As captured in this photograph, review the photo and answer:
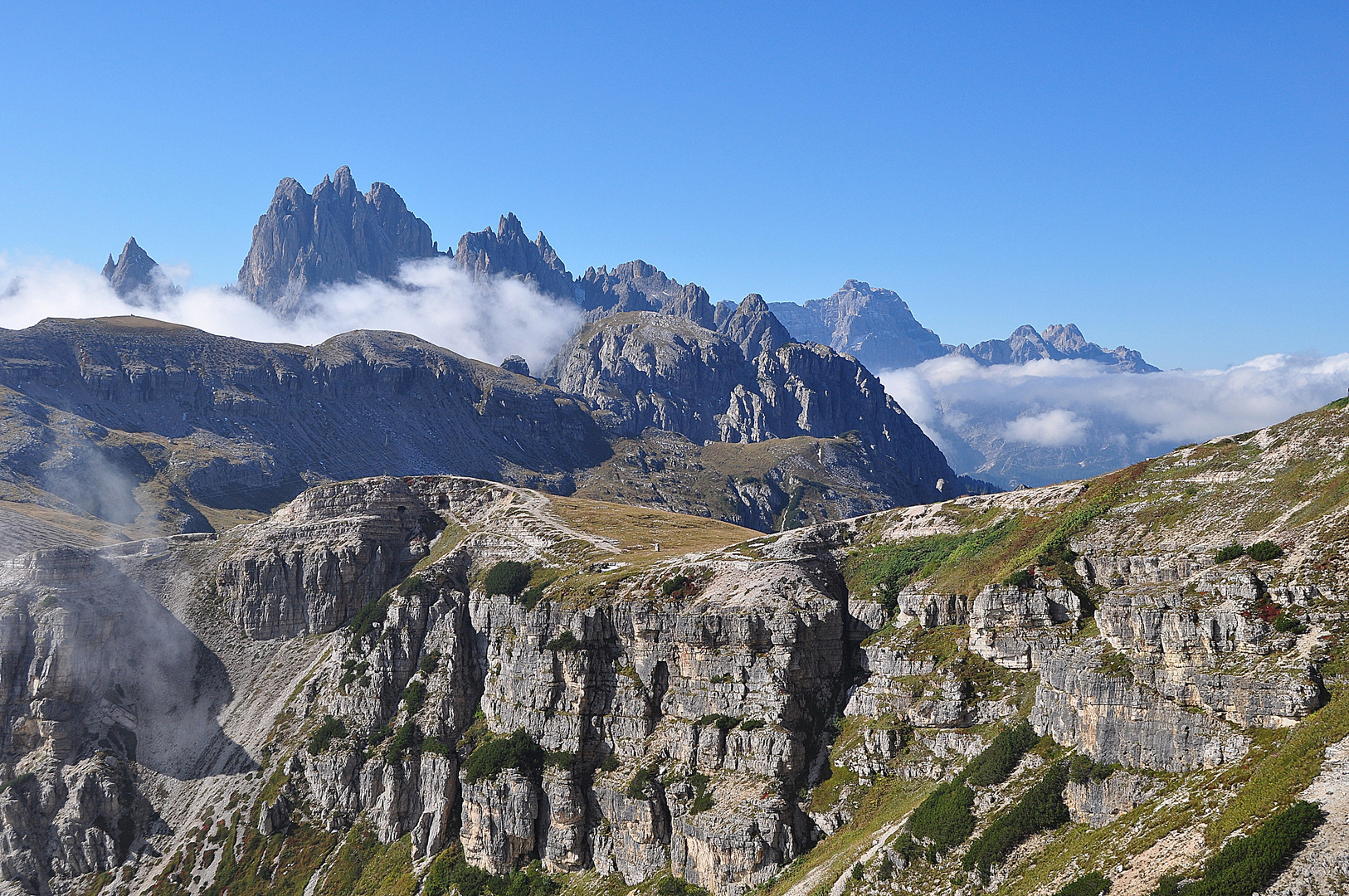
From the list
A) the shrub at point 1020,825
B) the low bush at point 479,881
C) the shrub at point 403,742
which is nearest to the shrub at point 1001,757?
the shrub at point 1020,825

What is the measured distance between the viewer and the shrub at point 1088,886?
185ft

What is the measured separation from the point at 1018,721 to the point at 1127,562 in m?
18.6

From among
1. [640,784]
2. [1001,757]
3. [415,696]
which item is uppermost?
[415,696]

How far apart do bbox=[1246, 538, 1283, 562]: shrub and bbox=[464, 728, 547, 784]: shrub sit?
82.1 meters

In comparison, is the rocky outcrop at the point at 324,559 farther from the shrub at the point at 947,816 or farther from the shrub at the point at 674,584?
the shrub at the point at 947,816

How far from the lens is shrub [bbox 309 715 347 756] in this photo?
142 m

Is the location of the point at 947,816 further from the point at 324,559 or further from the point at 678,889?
the point at 324,559

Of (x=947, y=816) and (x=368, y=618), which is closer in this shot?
(x=947, y=816)

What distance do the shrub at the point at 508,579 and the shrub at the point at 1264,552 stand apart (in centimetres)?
9732

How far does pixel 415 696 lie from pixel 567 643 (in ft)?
127

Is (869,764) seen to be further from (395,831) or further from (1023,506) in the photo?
(395,831)

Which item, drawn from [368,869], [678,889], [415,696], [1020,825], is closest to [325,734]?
[415,696]

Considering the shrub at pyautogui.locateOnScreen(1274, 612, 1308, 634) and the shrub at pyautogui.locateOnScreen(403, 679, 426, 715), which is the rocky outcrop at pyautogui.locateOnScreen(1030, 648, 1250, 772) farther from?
the shrub at pyautogui.locateOnScreen(403, 679, 426, 715)

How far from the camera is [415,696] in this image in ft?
464
